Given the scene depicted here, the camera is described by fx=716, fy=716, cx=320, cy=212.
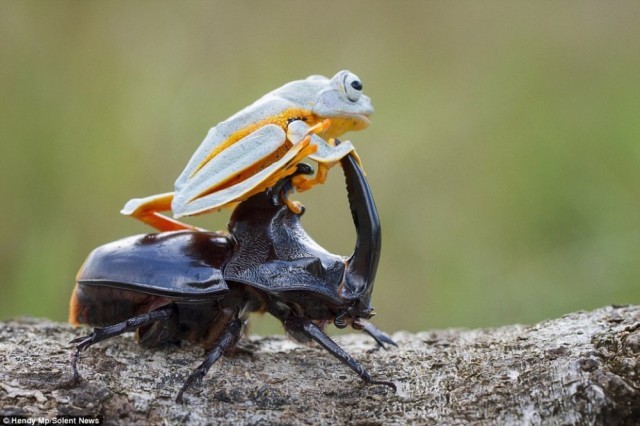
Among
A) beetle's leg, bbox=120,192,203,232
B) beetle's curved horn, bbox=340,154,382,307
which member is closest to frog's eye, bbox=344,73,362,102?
beetle's curved horn, bbox=340,154,382,307

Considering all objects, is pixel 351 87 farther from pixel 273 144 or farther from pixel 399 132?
pixel 399 132

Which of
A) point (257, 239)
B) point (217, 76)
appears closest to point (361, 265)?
point (257, 239)

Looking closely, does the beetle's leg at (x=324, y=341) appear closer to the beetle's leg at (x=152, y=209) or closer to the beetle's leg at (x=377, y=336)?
the beetle's leg at (x=377, y=336)

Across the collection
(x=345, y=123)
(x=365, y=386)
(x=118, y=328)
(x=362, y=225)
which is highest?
(x=345, y=123)

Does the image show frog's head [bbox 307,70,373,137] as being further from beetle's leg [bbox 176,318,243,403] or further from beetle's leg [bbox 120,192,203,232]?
beetle's leg [bbox 176,318,243,403]

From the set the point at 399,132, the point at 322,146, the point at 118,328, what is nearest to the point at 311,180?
the point at 322,146

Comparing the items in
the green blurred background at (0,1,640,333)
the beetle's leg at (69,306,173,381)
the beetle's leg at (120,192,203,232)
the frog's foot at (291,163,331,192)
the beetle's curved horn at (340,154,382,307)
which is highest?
the green blurred background at (0,1,640,333)
